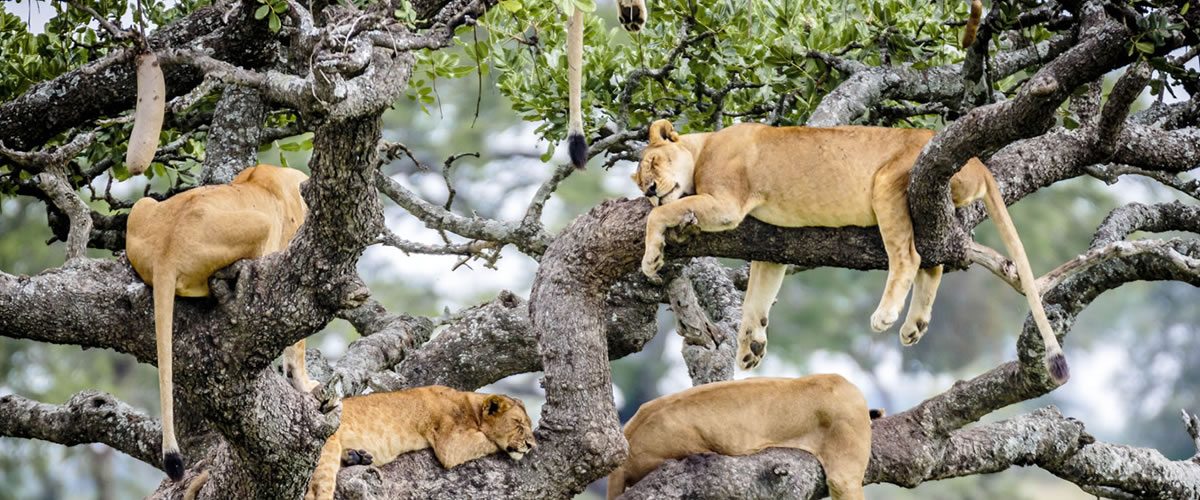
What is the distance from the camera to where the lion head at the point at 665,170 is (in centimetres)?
540

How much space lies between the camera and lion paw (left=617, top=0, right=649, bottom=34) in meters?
4.68

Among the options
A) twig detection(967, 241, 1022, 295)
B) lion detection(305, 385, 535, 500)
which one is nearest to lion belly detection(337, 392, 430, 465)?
lion detection(305, 385, 535, 500)

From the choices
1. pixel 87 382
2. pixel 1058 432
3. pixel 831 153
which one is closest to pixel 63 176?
pixel 831 153

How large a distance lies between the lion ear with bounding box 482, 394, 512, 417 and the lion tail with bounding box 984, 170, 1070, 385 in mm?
1993

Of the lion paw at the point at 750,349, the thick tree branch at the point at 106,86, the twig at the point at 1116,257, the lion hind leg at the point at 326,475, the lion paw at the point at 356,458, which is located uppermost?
the thick tree branch at the point at 106,86

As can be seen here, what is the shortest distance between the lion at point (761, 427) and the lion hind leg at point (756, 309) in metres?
0.48

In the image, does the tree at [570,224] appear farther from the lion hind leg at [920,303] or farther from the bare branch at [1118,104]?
the lion hind leg at [920,303]

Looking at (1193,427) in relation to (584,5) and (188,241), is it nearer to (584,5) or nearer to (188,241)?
(584,5)

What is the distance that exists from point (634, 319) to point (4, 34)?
3.39 metres

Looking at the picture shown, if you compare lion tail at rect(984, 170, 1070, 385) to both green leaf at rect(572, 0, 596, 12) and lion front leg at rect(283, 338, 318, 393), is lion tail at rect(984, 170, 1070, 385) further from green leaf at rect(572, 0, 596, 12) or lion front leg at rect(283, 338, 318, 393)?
lion front leg at rect(283, 338, 318, 393)

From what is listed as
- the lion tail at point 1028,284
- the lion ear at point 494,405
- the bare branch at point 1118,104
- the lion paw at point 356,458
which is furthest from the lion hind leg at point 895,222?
the lion paw at point 356,458

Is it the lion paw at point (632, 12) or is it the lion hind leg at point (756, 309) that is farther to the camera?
the lion hind leg at point (756, 309)

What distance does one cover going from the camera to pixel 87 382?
71.4 feet

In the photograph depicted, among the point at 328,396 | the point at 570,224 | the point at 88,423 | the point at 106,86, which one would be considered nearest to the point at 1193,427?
the point at 570,224
